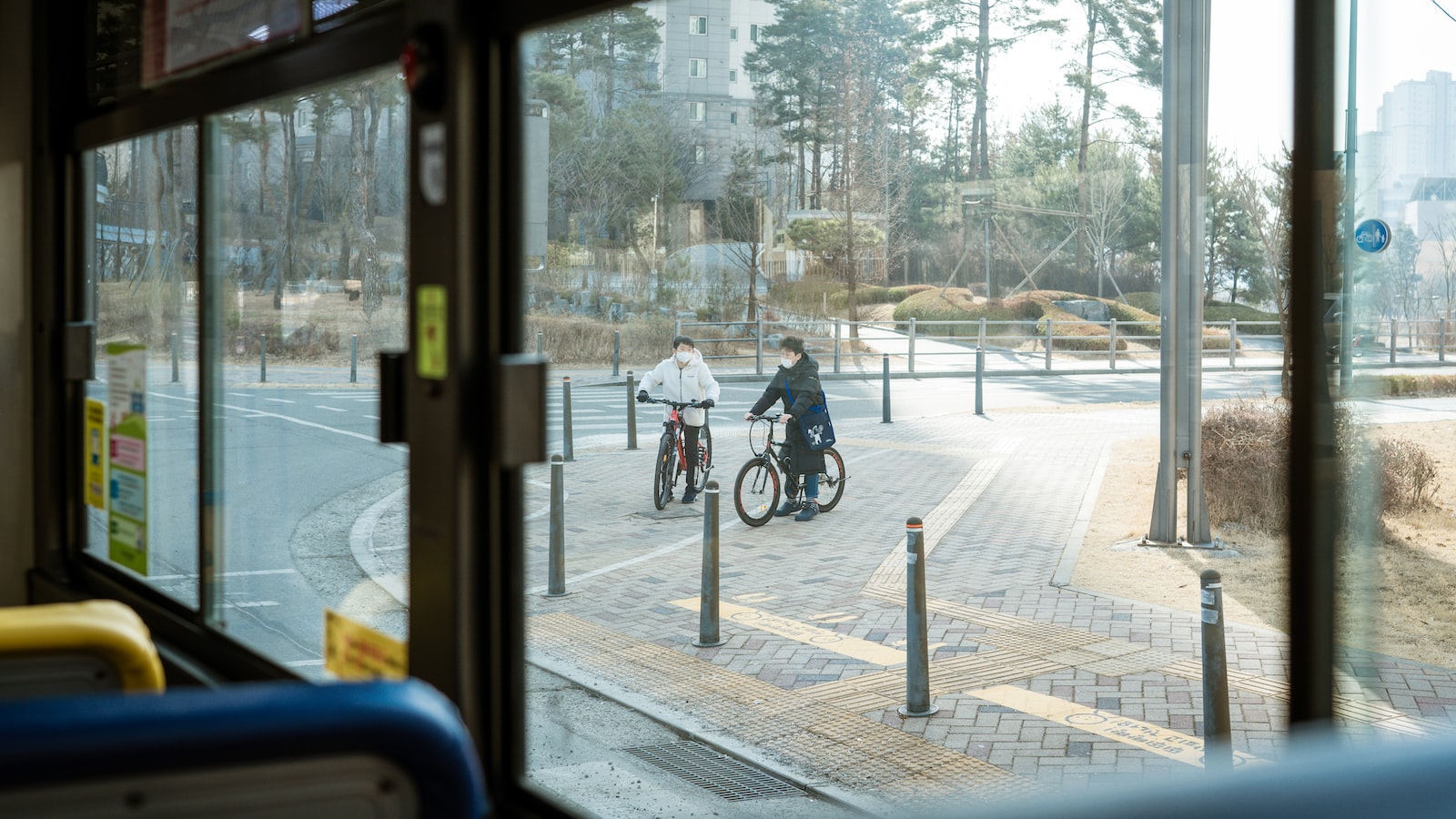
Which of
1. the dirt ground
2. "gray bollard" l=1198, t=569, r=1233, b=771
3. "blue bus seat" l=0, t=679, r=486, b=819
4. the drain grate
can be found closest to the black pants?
the dirt ground

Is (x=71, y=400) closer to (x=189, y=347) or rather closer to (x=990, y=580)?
(x=189, y=347)

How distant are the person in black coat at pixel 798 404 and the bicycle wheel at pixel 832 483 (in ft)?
0.49

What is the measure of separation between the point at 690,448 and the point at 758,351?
891 cm

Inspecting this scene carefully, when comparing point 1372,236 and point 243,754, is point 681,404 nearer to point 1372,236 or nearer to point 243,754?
point 1372,236

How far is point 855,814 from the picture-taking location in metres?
4.14

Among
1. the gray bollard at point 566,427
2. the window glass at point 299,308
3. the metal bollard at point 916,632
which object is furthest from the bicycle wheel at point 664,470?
the window glass at point 299,308

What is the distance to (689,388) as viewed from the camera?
9.98m

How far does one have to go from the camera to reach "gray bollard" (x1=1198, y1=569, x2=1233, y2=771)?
12.1 ft

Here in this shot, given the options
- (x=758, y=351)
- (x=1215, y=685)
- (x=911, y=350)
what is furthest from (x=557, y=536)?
(x=758, y=351)

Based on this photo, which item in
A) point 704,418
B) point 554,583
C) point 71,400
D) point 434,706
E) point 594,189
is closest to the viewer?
point 434,706

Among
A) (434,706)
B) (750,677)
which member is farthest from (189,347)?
(434,706)

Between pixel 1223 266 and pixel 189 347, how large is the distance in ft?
21.0

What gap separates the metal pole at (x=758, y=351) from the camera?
1866cm

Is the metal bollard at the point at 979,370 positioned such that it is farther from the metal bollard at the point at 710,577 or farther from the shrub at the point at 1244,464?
the metal bollard at the point at 710,577
